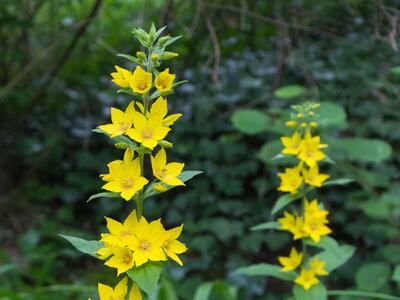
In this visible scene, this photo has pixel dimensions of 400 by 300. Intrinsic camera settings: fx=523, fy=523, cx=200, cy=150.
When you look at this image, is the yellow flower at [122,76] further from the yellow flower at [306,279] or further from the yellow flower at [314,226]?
the yellow flower at [306,279]

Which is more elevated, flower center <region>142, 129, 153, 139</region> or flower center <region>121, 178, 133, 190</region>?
flower center <region>142, 129, 153, 139</region>

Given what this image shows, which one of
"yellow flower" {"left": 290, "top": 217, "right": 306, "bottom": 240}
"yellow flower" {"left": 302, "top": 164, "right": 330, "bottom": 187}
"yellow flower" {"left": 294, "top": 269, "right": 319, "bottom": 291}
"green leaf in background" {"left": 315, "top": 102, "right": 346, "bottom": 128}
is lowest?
"yellow flower" {"left": 294, "top": 269, "right": 319, "bottom": 291}

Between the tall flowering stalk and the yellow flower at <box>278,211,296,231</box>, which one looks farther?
the yellow flower at <box>278,211,296,231</box>

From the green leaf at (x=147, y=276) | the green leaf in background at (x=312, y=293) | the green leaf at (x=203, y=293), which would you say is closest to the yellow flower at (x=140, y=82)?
the green leaf at (x=147, y=276)

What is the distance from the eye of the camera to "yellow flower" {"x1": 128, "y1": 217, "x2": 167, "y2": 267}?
1125mm

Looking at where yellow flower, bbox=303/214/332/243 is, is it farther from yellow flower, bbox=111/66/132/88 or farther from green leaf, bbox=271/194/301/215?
yellow flower, bbox=111/66/132/88

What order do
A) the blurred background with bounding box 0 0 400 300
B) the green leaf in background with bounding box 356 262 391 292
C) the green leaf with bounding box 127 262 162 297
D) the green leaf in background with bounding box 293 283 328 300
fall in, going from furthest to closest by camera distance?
the blurred background with bounding box 0 0 400 300 → the green leaf in background with bounding box 356 262 391 292 → the green leaf in background with bounding box 293 283 328 300 → the green leaf with bounding box 127 262 162 297

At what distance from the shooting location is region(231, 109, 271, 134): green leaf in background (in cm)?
282

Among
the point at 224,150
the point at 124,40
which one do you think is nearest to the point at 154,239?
the point at 224,150

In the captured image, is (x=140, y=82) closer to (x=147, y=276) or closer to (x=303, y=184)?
(x=147, y=276)

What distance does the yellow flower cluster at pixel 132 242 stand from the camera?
3.70 ft

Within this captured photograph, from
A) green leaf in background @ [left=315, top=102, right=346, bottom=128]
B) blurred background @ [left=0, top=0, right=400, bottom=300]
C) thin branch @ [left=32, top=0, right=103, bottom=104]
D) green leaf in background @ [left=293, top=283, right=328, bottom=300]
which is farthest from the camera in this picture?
blurred background @ [left=0, top=0, right=400, bottom=300]

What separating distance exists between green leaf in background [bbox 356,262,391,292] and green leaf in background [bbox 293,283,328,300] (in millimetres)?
929

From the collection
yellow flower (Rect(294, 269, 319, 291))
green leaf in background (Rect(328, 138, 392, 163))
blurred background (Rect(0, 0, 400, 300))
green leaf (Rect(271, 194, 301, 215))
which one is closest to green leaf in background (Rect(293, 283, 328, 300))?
yellow flower (Rect(294, 269, 319, 291))
